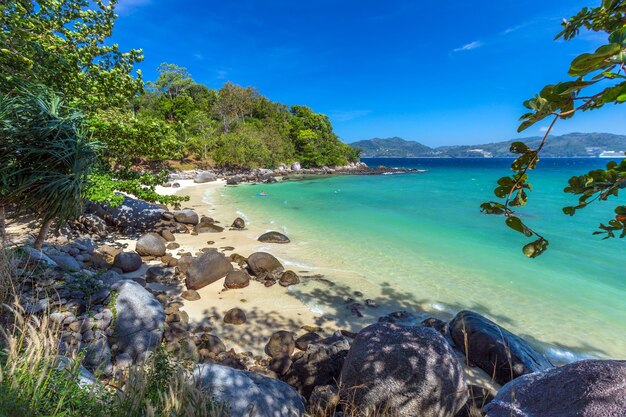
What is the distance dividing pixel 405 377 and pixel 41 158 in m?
7.40

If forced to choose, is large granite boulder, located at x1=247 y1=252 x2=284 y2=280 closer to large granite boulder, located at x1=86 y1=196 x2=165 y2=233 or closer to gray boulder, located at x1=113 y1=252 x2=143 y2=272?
gray boulder, located at x1=113 y1=252 x2=143 y2=272

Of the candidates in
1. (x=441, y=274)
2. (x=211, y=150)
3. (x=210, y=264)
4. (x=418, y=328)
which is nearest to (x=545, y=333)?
(x=441, y=274)

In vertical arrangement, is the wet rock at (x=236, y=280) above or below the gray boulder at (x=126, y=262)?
below

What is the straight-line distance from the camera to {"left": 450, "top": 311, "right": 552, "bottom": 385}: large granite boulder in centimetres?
517

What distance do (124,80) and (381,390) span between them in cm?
965

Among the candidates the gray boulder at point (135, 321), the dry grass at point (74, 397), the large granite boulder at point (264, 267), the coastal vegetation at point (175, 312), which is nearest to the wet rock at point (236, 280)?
the coastal vegetation at point (175, 312)

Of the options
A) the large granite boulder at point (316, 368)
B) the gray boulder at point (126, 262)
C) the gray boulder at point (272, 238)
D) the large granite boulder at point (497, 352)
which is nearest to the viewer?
the large granite boulder at point (316, 368)

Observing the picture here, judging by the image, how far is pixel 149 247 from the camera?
32.1 feet

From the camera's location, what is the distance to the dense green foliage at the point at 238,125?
146 ft

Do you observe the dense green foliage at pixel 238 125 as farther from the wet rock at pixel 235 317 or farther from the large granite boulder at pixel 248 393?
the large granite boulder at pixel 248 393

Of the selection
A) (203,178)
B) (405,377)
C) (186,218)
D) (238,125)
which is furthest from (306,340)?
(238,125)

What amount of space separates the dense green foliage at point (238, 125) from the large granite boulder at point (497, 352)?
2710 cm

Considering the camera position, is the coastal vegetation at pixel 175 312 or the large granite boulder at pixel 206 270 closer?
the coastal vegetation at pixel 175 312

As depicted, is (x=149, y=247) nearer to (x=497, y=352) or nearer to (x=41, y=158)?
(x=41, y=158)
